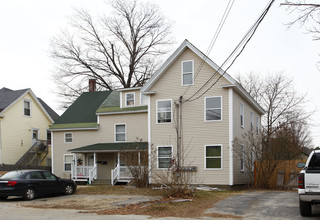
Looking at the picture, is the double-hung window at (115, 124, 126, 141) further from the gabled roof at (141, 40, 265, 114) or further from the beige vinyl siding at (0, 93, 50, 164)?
the beige vinyl siding at (0, 93, 50, 164)

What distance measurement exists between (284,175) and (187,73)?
8535mm

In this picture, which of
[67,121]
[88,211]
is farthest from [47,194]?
[67,121]

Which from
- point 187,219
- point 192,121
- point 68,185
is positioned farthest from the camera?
point 192,121

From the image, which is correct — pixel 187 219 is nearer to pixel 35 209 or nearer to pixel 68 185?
pixel 35 209

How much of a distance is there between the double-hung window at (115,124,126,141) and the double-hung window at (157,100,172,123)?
4.73m

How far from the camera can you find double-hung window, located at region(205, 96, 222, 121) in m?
21.9

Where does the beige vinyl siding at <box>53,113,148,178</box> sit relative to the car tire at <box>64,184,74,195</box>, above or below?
above

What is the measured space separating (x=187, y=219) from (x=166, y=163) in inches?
460

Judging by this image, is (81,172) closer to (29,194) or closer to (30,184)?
(30,184)

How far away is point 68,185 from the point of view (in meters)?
19.3

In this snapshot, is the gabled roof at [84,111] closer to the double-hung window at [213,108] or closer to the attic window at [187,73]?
the attic window at [187,73]

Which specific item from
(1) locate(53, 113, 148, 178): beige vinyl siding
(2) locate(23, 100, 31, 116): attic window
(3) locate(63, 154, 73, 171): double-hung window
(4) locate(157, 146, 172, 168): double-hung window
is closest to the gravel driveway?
(4) locate(157, 146, 172, 168): double-hung window

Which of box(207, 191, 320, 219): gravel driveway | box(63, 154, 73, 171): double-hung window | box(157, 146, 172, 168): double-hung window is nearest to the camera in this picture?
box(207, 191, 320, 219): gravel driveway

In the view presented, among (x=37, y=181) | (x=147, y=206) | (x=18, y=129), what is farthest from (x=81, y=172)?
Result: (x=147, y=206)
